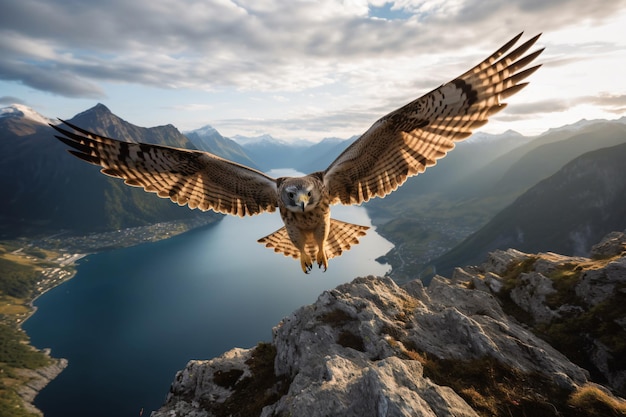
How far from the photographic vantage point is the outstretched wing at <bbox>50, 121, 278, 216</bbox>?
9.22 metres

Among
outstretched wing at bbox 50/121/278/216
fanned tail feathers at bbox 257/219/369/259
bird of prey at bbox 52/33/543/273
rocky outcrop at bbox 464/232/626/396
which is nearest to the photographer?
bird of prey at bbox 52/33/543/273

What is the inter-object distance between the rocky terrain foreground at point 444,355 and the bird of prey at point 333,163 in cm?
455

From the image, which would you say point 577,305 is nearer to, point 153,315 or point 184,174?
point 184,174

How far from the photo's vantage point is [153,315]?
11156 centimetres

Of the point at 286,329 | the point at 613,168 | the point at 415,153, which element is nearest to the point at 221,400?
the point at 286,329

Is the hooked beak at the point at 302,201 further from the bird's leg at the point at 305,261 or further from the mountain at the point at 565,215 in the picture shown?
the mountain at the point at 565,215

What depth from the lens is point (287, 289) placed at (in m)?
121

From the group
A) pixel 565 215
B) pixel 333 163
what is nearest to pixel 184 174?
pixel 333 163

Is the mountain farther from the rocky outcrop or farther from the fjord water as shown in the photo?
the rocky outcrop

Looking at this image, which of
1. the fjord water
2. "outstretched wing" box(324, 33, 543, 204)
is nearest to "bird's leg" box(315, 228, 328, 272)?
"outstretched wing" box(324, 33, 543, 204)

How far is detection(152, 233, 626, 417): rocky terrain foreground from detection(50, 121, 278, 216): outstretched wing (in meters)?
6.72

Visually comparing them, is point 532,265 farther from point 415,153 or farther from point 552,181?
point 552,181

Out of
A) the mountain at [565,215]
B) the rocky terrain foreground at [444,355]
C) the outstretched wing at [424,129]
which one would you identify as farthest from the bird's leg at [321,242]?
the mountain at [565,215]

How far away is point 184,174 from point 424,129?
25.8 feet
